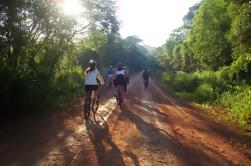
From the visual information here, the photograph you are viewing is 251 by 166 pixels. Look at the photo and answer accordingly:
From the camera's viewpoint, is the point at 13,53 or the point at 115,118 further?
the point at 13,53

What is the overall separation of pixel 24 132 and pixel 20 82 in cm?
304

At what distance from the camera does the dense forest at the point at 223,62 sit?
19000 millimetres

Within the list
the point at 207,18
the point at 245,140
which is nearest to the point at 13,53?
the point at 245,140

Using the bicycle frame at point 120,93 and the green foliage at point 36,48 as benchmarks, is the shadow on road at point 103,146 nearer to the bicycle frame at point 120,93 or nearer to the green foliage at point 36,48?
the green foliage at point 36,48

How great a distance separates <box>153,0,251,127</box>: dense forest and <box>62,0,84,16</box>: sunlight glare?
9679mm

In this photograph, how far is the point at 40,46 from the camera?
74.4 ft

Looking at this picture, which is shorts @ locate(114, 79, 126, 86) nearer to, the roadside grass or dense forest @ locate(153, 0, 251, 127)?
the roadside grass

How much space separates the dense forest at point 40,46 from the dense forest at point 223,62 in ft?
26.5

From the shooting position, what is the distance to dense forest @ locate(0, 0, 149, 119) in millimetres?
14312

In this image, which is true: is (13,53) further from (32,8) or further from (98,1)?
(98,1)

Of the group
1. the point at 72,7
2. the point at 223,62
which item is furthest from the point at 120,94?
the point at 223,62

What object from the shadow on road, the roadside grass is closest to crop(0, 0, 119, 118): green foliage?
the shadow on road

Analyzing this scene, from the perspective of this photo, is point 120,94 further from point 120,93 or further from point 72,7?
point 72,7

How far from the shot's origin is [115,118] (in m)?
15.1
